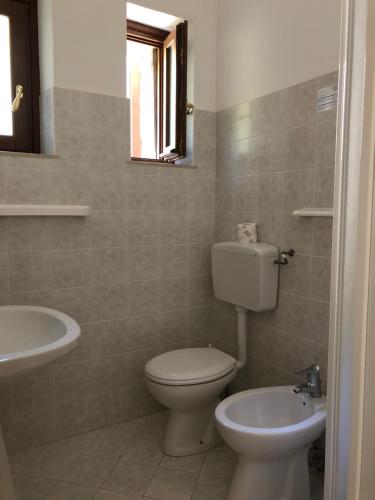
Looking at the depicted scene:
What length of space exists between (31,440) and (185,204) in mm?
1399

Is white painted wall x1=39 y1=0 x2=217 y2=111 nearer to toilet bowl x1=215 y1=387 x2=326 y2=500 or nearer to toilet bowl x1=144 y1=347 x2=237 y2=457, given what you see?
toilet bowl x1=144 y1=347 x2=237 y2=457

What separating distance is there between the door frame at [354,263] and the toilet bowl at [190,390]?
100cm

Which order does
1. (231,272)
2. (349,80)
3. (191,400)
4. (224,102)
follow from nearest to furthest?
(349,80) → (191,400) → (231,272) → (224,102)

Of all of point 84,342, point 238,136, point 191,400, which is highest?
point 238,136

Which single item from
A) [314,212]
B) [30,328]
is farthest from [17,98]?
[314,212]

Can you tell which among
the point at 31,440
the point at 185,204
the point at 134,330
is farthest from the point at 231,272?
the point at 31,440

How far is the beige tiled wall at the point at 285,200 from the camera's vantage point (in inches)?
63.4

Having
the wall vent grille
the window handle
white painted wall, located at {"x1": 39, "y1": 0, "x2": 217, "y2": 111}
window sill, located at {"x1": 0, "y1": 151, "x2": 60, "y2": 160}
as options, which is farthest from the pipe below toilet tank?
the window handle

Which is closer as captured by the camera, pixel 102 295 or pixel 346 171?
pixel 346 171

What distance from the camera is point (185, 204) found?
2145mm

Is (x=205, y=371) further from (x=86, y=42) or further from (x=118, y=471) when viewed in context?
(x=86, y=42)

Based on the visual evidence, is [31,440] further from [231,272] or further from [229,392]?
[231,272]

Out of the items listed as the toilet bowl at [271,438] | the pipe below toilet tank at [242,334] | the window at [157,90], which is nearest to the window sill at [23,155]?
the window at [157,90]

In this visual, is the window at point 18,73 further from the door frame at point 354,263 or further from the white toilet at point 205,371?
the door frame at point 354,263
